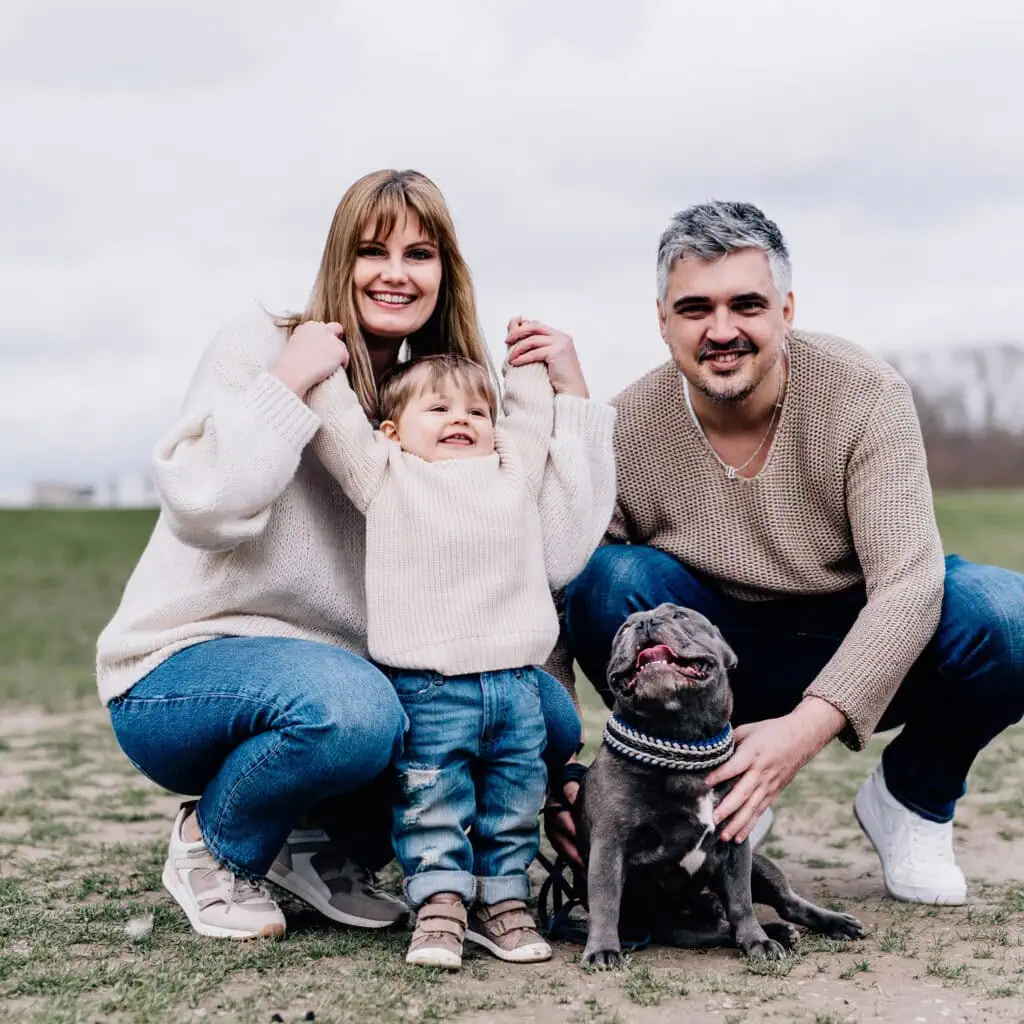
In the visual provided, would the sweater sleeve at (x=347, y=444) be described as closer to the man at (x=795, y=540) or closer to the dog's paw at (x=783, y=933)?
the man at (x=795, y=540)

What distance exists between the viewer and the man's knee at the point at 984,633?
3.51 m

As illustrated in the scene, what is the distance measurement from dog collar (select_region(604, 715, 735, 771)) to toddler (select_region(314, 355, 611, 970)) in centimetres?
20

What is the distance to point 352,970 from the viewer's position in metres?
2.87

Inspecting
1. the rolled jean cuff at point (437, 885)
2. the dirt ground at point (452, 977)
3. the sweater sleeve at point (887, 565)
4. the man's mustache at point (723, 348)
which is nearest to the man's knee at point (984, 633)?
the sweater sleeve at point (887, 565)

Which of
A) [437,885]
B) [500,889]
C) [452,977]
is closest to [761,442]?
[500,889]

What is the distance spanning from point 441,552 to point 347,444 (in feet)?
1.14

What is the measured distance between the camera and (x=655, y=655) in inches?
119

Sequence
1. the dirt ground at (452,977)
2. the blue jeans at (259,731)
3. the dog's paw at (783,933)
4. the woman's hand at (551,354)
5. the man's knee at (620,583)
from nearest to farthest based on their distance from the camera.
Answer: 1. the dirt ground at (452,977)
2. the blue jeans at (259,731)
3. the dog's paw at (783,933)
4. the woman's hand at (551,354)
5. the man's knee at (620,583)

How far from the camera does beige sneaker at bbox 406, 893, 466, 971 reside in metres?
2.86

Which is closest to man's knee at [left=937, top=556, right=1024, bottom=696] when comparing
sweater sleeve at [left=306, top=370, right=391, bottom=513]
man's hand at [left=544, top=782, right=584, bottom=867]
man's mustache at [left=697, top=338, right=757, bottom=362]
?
man's mustache at [left=697, top=338, right=757, bottom=362]

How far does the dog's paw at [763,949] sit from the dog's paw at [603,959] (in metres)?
0.29

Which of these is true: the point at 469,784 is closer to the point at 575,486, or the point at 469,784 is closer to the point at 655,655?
the point at 655,655

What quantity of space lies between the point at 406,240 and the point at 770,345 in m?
1.04

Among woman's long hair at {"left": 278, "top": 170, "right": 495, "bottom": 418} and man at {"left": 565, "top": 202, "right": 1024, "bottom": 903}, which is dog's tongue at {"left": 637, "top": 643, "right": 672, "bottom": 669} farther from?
woman's long hair at {"left": 278, "top": 170, "right": 495, "bottom": 418}
